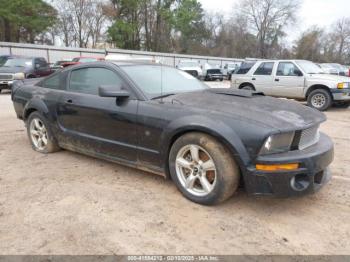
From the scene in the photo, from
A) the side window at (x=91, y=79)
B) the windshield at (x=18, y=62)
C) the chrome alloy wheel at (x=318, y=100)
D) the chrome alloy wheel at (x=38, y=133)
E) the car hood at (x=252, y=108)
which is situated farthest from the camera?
the windshield at (x=18, y=62)

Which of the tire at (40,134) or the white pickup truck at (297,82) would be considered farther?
the white pickup truck at (297,82)

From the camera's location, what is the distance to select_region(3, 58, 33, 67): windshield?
46.8ft

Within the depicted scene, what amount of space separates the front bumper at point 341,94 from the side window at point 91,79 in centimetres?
775

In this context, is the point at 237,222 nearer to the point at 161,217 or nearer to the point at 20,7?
the point at 161,217

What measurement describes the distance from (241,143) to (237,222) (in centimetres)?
73

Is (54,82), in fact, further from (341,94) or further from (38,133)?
(341,94)

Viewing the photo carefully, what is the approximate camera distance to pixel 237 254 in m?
2.37

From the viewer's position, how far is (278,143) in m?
2.76

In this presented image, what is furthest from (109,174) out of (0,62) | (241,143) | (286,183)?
(0,62)

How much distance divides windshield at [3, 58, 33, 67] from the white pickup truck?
9937 millimetres

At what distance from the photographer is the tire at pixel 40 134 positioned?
4617mm

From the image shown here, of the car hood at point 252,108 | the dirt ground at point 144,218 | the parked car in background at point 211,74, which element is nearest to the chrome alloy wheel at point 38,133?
the dirt ground at point 144,218

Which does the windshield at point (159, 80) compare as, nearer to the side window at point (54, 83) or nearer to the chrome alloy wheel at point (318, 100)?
the side window at point (54, 83)

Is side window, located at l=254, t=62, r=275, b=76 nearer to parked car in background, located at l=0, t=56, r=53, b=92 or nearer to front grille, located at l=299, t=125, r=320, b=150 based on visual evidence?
front grille, located at l=299, t=125, r=320, b=150
